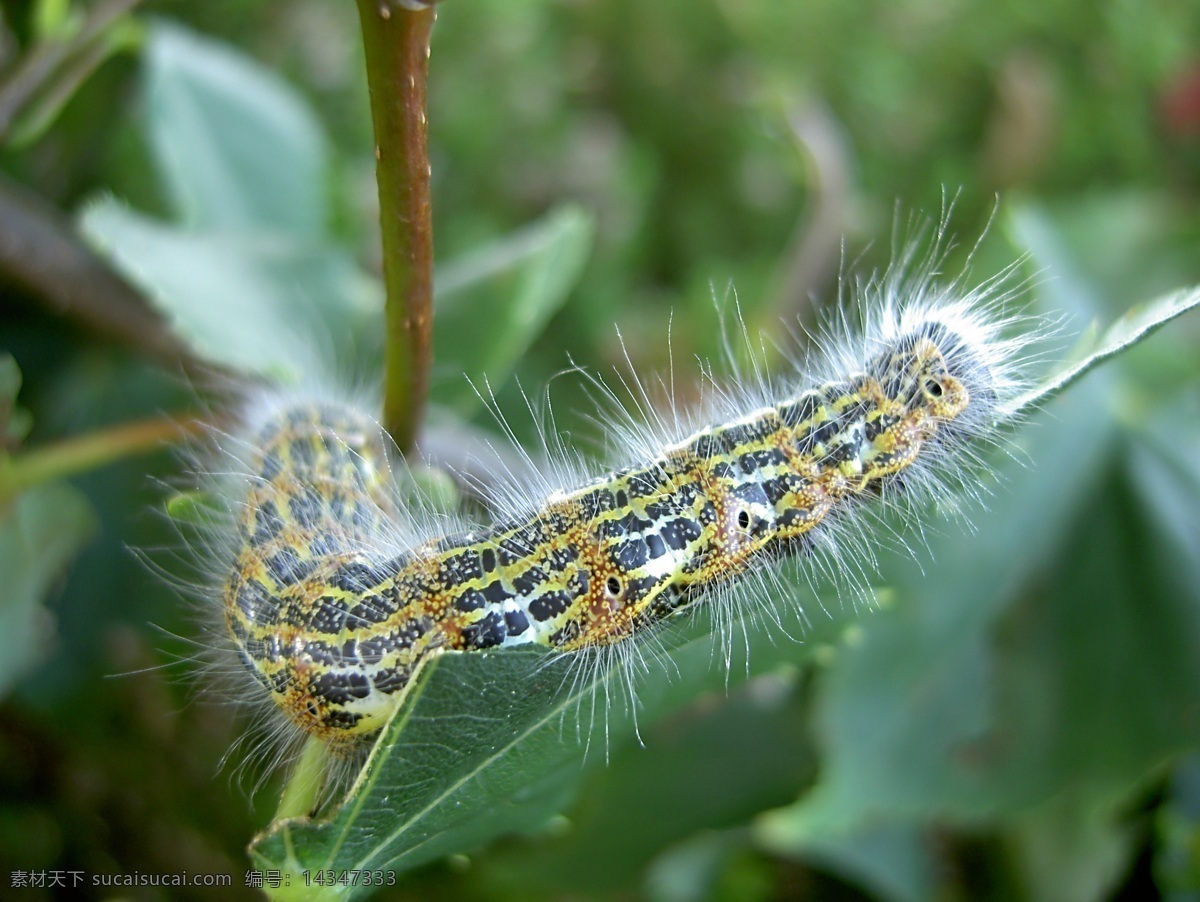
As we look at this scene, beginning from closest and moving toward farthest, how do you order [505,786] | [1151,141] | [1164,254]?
[505,786], [1164,254], [1151,141]

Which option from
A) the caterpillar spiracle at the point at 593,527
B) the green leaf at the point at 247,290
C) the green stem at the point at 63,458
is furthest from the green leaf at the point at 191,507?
the green leaf at the point at 247,290

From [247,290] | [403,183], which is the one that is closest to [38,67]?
[247,290]

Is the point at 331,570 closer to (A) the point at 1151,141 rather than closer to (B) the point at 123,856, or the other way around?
(B) the point at 123,856

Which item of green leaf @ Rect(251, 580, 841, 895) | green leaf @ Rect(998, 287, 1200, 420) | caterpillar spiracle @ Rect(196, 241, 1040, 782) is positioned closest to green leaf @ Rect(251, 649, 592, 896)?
green leaf @ Rect(251, 580, 841, 895)

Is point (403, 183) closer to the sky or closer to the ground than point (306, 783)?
closer to the sky

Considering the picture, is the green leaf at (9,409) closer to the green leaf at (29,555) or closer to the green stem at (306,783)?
the green leaf at (29,555)

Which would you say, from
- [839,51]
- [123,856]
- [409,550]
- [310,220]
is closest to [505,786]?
[409,550]

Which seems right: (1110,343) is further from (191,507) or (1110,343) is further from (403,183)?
(191,507)

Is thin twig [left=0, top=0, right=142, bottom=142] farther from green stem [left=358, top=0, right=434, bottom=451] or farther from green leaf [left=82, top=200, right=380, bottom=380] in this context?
green stem [left=358, top=0, right=434, bottom=451]
